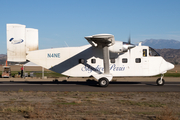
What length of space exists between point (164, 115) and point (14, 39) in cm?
1556

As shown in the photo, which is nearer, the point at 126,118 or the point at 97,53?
the point at 126,118

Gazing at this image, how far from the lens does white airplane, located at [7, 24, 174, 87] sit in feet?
61.5

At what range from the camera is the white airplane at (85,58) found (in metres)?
18.8

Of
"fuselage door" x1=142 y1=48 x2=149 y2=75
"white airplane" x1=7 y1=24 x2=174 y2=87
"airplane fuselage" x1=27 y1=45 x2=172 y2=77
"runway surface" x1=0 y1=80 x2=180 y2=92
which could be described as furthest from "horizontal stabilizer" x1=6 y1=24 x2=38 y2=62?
"fuselage door" x1=142 y1=48 x2=149 y2=75

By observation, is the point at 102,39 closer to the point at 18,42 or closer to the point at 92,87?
the point at 92,87

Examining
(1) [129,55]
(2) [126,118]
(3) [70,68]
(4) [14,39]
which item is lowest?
(2) [126,118]

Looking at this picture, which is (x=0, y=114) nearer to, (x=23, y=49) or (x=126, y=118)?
(x=126, y=118)

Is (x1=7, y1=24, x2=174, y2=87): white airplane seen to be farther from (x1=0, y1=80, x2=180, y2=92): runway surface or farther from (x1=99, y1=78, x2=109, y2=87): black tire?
(x1=0, y1=80, x2=180, y2=92): runway surface

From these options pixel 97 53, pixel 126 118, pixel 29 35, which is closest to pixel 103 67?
pixel 97 53

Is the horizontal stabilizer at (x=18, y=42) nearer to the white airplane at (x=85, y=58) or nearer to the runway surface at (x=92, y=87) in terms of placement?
the white airplane at (x=85, y=58)

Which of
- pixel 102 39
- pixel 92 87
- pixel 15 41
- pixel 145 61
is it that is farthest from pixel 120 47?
→ pixel 15 41

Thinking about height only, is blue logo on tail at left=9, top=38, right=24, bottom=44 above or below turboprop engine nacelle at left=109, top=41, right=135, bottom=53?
above

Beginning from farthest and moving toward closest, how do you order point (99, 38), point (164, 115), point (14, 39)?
point (14, 39) < point (99, 38) < point (164, 115)

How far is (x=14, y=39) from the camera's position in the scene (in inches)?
738
